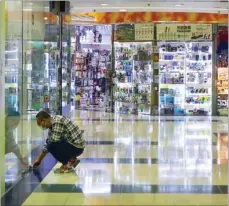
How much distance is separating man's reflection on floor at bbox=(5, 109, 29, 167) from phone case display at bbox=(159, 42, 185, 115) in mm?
10156

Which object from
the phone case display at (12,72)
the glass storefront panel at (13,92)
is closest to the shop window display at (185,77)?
the glass storefront panel at (13,92)

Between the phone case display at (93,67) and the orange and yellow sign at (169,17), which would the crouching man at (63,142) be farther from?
the phone case display at (93,67)

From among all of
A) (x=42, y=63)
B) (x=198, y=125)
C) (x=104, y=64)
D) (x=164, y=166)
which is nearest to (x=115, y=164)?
(x=164, y=166)

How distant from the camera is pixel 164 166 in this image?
705 cm

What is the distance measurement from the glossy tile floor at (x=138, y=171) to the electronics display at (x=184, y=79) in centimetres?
438

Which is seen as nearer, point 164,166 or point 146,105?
point 164,166

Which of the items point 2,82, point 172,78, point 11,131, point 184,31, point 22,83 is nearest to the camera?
point 2,82

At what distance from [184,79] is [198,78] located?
0.45 metres

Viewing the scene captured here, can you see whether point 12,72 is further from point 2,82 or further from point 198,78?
point 198,78

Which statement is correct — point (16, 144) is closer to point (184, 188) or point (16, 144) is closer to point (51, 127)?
point (51, 127)

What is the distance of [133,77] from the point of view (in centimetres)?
1638

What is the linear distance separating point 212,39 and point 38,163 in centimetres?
1025

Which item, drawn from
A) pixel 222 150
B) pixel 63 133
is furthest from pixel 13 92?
pixel 222 150

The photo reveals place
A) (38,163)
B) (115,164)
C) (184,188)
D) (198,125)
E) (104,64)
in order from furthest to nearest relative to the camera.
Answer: (104,64) < (198,125) < (115,164) < (38,163) < (184,188)
